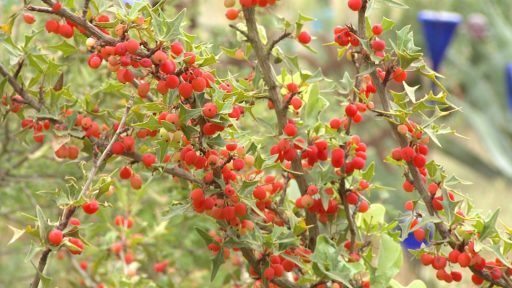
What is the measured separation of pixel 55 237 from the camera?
2.34 feet

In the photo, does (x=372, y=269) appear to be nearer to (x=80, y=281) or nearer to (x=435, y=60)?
(x=80, y=281)

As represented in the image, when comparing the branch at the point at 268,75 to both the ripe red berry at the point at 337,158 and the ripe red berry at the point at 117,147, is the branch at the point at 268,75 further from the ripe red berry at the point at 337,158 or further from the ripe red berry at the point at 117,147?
the ripe red berry at the point at 117,147

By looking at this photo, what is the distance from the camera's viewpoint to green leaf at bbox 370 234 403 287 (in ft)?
2.71

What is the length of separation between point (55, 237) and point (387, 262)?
0.34 meters

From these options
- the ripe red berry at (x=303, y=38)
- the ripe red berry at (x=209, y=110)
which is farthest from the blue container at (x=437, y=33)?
the ripe red berry at (x=209, y=110)

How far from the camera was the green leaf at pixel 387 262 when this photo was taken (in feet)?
2.71

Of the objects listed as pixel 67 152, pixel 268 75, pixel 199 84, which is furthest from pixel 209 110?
pixel 67 152

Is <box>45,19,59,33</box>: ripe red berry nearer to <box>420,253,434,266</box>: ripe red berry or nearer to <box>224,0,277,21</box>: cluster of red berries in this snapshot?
<box>224,0,277,21</box>: cluster of red berries

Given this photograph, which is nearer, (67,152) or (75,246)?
(75,246)

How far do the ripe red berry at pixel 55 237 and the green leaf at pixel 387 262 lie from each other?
311 mm

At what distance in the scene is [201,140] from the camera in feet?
2.52

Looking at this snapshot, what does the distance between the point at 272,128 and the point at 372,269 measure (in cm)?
18

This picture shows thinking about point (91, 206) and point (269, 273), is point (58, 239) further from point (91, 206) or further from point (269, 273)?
point (269, 273)

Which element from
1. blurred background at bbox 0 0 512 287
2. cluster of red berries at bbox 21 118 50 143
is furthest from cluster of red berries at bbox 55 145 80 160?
blurred background at bbox 0 0 512 287
